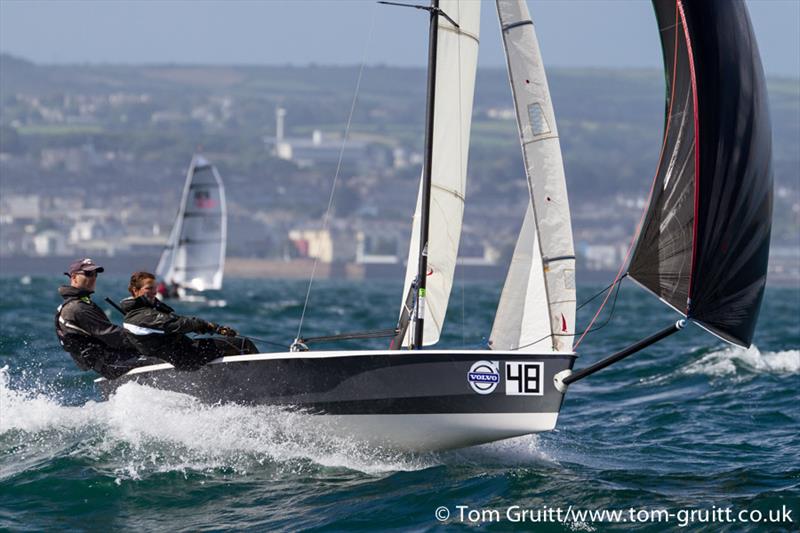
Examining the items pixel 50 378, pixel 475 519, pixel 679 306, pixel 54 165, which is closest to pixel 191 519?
pixel 475 519

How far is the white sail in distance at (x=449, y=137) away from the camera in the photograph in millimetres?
8844

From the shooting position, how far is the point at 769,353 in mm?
16672

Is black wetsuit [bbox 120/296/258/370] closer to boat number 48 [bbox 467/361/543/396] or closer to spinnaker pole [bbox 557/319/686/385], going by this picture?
boat number 48 [bbox 467/361/543/396]

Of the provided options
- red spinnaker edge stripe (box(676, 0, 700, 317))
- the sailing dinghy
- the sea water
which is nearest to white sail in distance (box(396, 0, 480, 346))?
the sailing dinghy

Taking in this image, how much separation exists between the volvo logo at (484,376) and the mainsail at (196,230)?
23.7 m

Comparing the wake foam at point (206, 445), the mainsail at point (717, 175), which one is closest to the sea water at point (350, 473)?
the wake foam at point (206, 445)

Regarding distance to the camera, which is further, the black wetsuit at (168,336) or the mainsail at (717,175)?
the black wetsuit at (168,336)

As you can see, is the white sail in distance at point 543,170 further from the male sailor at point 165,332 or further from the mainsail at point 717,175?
the male sailor at point 165,332

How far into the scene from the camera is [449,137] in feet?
29.2

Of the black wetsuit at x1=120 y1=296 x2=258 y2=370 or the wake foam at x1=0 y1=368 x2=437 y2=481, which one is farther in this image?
the black wetsuit at x1=120 y1=296 x2=258 y2=370

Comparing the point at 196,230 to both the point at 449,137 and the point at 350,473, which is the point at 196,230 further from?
the point at 350,473

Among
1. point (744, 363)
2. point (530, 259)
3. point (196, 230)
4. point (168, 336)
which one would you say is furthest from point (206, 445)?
point (196, 230)

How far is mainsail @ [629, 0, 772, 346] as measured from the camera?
764 centimetres

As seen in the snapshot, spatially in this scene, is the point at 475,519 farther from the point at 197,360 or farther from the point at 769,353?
the point at 769,353
